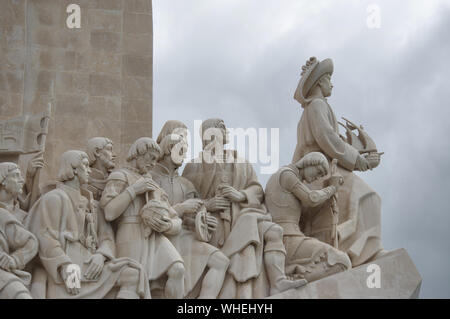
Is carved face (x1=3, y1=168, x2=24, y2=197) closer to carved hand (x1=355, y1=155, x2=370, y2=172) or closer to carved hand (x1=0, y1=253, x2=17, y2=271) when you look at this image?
carved hand (x1=0, y1=253, x2=17, y2=271)

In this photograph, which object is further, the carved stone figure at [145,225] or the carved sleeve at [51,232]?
the carved stone figure at [145,225]

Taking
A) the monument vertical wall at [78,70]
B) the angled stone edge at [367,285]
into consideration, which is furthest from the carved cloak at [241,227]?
the monument vertical wall at [78,70]

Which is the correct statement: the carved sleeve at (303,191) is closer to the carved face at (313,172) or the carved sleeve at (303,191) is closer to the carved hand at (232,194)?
the carved face at (313,172)

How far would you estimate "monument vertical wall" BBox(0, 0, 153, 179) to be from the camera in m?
14.6

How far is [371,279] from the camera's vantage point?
12.7m

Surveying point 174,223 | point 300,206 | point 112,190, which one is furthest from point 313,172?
point 112,190

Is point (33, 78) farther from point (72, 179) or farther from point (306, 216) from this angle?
point (306, 216)

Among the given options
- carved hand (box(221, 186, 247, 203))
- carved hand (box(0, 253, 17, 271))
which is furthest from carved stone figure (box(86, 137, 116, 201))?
carved hand (box(0, 253, 17, 271))

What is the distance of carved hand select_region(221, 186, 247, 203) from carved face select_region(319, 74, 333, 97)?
193 centimetres

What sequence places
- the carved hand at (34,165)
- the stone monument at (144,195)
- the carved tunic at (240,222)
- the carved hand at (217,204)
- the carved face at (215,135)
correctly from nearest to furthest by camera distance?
the stone monument at (144,195), the carved tunic at (240,222), the carved hand at (34,165), the carved hand at (217,204), the carved face at (215,135)

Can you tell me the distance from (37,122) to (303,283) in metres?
3.37

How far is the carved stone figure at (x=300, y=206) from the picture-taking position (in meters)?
12.8

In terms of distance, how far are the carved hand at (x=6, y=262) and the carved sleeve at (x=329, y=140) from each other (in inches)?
157
